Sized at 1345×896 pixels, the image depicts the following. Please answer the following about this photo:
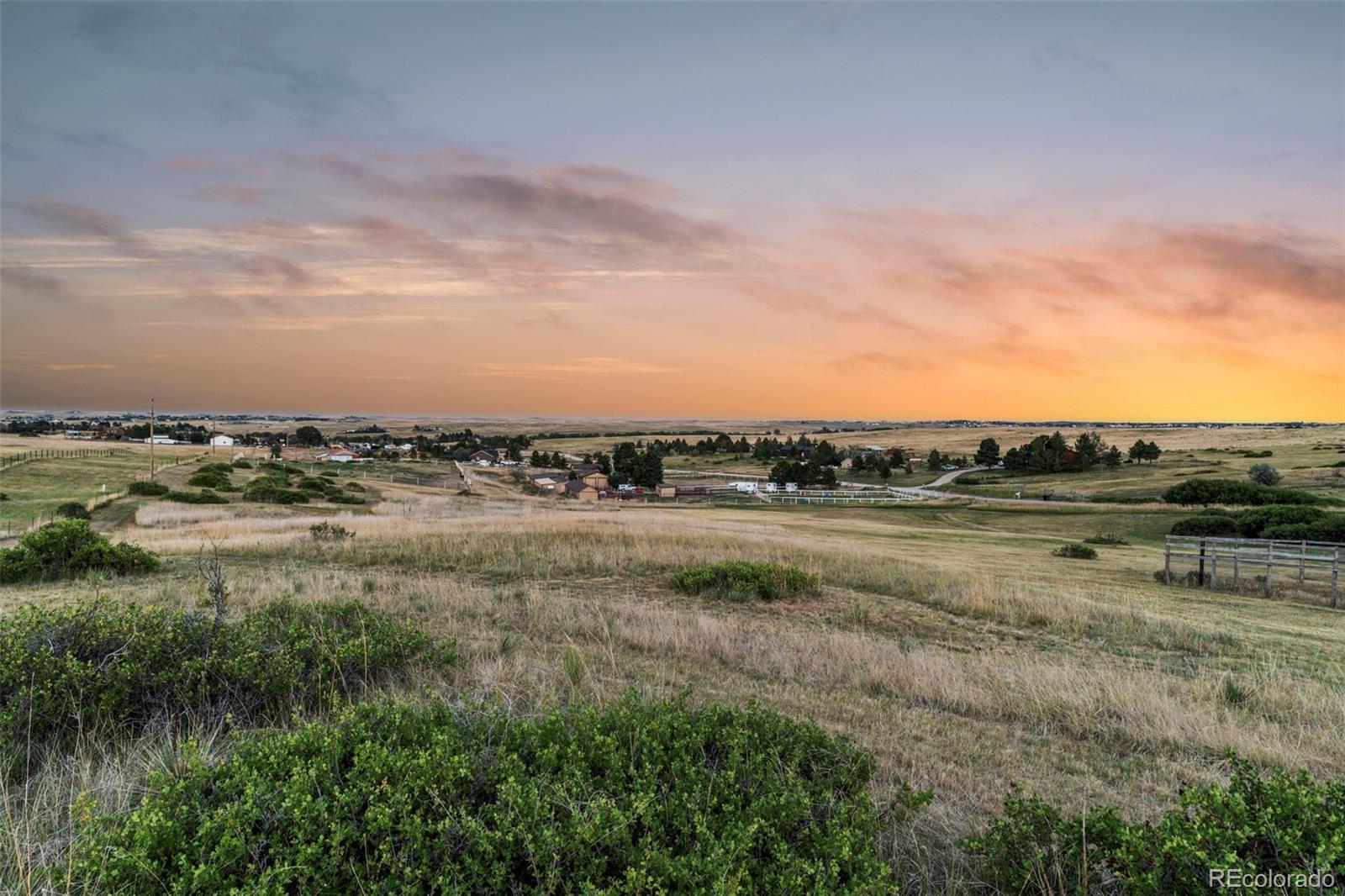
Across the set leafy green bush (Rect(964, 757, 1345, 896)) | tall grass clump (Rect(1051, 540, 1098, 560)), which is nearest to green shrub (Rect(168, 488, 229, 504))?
leafy green bush (Rect(964, 757, 1345, 896))

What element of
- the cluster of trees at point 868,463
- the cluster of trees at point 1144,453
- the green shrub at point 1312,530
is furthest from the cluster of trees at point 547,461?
the green shrub at point 1312,530

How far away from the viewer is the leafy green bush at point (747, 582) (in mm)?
13539

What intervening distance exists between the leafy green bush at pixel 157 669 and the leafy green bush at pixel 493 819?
4.39 ft

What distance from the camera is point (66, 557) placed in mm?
13953

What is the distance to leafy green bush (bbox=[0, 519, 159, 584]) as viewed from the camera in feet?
44.0

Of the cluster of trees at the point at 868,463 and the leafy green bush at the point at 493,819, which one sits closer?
the leafy green bush at the point at 493,819

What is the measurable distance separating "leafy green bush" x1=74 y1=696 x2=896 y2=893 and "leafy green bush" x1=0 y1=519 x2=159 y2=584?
45.4 feet

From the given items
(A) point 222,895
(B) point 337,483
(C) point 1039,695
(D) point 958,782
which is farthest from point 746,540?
(B) point 337,483

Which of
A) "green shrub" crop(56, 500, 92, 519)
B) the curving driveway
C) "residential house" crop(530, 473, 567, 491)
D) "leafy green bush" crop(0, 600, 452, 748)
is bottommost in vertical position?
"residential house" crop(530, 473, 567, 491)

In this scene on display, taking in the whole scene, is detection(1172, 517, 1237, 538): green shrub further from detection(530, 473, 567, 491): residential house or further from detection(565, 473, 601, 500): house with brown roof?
detection(530, 473, 567, 491): residential house

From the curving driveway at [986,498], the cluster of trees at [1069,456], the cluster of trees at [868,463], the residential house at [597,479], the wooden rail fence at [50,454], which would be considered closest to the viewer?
the curving driveway at [986,498]

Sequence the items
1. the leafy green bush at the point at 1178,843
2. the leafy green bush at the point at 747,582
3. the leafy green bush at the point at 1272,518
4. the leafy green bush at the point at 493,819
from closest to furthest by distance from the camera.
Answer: the leafy green bush at the point at 493,819
the leafy green bush at the point at 1178,843
the leafy green bush at the point at 747,582
the leafy green bush at the point at 1272,518

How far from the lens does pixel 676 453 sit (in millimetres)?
172625

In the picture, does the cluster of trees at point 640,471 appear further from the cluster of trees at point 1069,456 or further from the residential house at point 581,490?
the cluster of trees at point 1069,456
